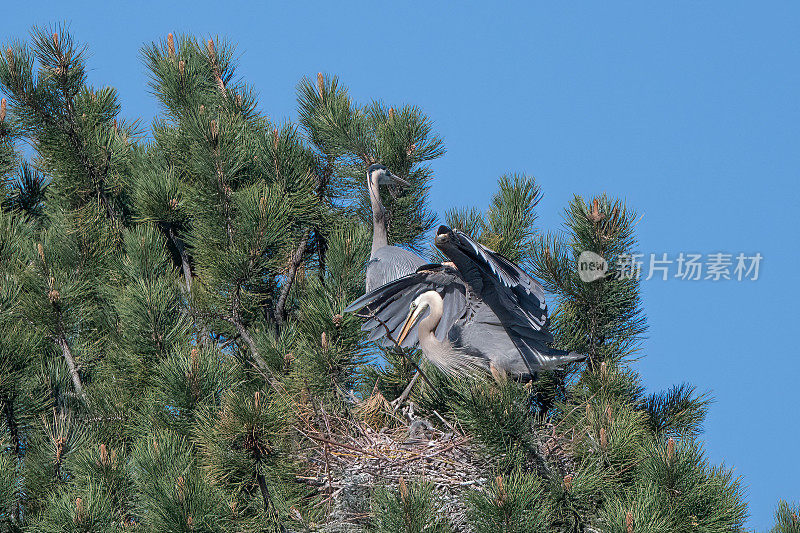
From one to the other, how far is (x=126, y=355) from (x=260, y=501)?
144cm

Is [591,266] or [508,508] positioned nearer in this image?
[508,508]

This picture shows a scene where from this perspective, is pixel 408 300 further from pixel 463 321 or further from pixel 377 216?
pixel 377 216

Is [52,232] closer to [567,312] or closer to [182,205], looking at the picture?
[182,205]

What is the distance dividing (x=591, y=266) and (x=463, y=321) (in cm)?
78

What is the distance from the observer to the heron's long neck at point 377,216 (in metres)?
8.02

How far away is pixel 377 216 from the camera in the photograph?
8.14 m

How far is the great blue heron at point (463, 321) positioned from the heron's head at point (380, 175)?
1185mm

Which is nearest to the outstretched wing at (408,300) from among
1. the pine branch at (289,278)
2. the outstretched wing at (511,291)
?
the outstretched wing at (511,291)

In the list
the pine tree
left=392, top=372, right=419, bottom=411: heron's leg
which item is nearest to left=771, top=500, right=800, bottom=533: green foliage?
the pine tree

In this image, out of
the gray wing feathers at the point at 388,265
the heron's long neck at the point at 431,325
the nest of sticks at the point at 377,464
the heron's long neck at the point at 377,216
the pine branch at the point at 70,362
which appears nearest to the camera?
the nest of sticks at the point at 377,464

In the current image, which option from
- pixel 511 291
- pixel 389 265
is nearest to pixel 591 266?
pixel 511 291

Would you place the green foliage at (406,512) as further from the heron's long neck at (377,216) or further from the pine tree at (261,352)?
the heron's long neck at (377,216)

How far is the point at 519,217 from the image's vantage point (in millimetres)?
8078

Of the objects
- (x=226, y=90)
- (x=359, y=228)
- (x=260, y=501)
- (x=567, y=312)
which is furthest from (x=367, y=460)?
(x=226, y=90)
